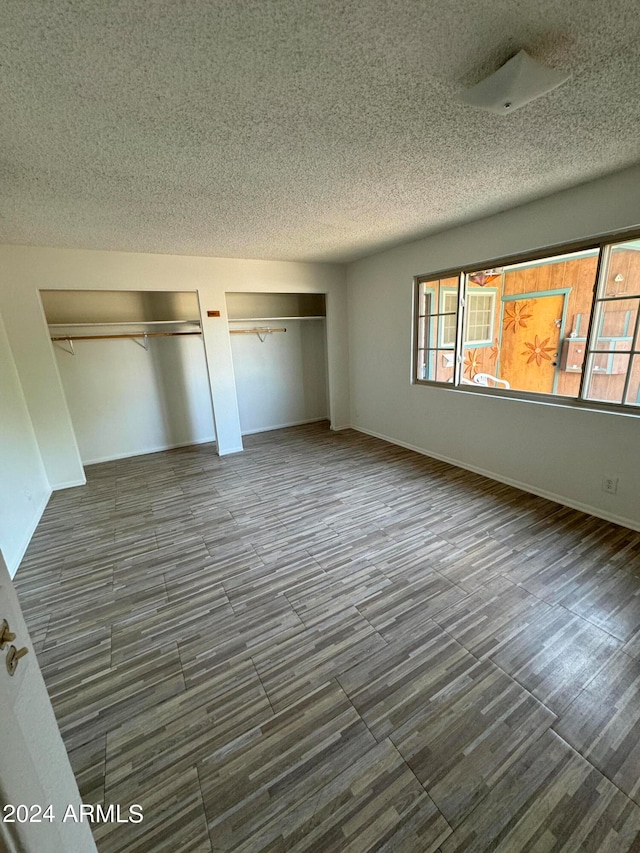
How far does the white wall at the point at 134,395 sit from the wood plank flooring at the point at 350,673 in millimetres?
1775

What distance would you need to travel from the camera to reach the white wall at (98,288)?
11.3ft

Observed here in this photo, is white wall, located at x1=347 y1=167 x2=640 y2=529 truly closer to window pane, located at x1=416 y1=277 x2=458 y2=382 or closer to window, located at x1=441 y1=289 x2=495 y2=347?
window pane, located at x1=416 y1=277 x2=458 y2=382

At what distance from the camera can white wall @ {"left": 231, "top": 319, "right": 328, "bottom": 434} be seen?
5344 mm

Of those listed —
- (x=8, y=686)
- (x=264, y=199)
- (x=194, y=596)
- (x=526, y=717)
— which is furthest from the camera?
(x=264, y=199)

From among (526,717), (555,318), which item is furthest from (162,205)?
(555,318)

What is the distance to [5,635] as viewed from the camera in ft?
2.30

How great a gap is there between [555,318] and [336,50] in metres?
5.06

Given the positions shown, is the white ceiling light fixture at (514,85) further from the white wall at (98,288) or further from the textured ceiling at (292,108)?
the white wall at (98,288)

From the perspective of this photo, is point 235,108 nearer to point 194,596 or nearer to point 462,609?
point 194,596

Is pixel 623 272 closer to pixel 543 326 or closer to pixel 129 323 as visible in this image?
pixel 543 326

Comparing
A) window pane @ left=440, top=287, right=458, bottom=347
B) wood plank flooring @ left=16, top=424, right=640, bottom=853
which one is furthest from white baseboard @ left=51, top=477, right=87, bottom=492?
window pane @ left=440, top=287, right=458, bottom=347

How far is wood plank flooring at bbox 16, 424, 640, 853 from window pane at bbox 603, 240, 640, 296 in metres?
1.82

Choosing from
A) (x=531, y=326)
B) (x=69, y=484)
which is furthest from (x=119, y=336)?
(x=531, y=326)

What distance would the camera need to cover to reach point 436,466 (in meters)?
3.97
